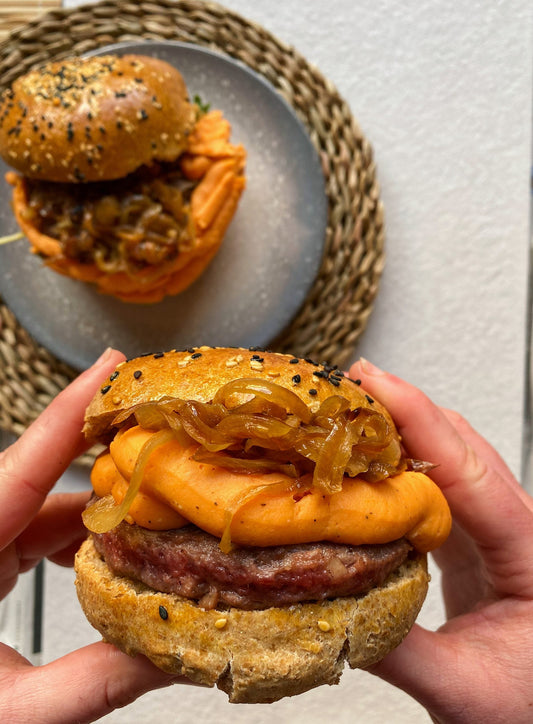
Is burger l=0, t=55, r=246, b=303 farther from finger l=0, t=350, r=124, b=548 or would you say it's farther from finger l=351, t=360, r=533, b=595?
finger l=351, t=360, r=533, b=595

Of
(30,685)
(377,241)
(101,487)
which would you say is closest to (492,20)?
(377,241)

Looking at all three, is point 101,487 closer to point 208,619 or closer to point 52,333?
point 208,619

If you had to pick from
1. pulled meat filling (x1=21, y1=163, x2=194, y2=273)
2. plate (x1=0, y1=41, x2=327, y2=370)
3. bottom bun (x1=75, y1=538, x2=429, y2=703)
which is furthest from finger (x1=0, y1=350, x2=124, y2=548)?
plate (x1=0, y1=41, x2=327, y2=370)

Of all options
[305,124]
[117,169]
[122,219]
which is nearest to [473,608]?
[122,219]

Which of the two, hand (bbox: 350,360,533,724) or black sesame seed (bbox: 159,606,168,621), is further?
hand (bbox: 350,360,533,724)

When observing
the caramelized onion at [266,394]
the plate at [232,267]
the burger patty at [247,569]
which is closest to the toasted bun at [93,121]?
the plate at [232,267]

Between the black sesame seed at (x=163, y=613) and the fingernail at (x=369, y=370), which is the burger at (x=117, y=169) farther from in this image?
the black sesame seed at (x=163, y=613)
